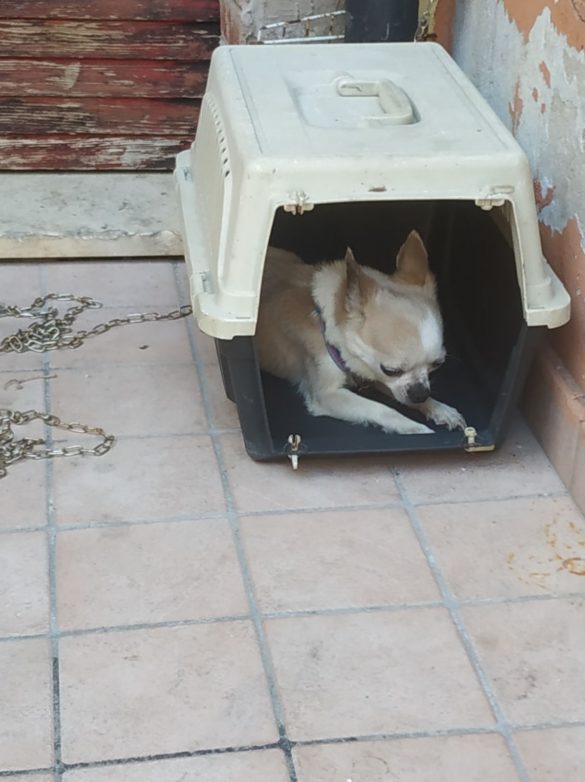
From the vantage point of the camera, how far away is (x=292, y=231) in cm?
357

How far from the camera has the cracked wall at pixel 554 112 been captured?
2697 millimetres

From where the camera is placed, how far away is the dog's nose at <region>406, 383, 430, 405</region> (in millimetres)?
2826

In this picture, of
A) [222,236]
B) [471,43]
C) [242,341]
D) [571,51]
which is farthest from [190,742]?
[471,43]

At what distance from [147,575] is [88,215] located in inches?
74.8

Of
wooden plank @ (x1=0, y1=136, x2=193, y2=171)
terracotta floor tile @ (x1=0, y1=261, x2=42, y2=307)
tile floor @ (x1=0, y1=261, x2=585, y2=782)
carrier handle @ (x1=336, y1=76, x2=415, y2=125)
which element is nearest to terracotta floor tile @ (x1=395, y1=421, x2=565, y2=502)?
tile floor @ (x1=0, y1=261, x2=585, y2=782)

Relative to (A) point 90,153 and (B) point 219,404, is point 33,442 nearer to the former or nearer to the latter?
(B) point 219,404

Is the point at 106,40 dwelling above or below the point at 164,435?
above

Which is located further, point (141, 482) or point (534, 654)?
point (141, 482)

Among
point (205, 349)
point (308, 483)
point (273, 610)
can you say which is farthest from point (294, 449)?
point (205, 349)

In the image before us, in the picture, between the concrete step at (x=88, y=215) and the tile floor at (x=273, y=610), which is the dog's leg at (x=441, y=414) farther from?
the concrete step at (x=88, y=215)

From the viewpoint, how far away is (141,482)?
271 centimetres

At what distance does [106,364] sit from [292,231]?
767mm

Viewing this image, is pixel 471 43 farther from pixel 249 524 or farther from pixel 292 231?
pixel 249 524

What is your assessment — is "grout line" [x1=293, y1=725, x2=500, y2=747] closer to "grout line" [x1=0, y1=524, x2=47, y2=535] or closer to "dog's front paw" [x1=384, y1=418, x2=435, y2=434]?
"grout line" [x1=0, y1=524, x2=47, y2=535]
